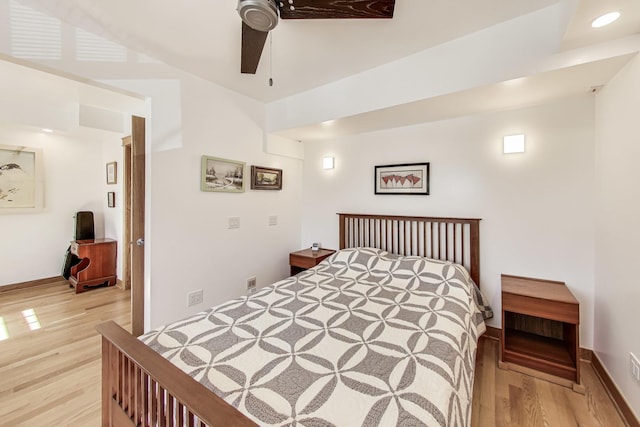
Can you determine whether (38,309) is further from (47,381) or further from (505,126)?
(505,126)

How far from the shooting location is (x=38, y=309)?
309 cm

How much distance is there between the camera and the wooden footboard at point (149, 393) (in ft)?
2.60

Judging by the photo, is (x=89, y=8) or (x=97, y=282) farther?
(x=97, y=282)

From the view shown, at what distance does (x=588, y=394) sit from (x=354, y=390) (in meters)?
1.95

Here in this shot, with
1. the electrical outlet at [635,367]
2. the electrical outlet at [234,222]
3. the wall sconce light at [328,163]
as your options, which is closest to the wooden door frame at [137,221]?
the electrical outlet at [234,222]

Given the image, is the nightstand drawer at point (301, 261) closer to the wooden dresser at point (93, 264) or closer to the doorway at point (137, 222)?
the doorway at point (137, 222)

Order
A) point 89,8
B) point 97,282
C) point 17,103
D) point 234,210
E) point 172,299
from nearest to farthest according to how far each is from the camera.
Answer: point 89,8
point 172,299
point 234,210
point 17,103
point 97,282

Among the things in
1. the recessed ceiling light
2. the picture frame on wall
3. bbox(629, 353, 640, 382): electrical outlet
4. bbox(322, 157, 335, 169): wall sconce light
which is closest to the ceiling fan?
the recessed ceiling light

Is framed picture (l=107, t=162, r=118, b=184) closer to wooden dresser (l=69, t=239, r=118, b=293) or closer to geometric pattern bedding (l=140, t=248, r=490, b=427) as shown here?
wooden dresser (l=69, t=239, r=118, b=293)

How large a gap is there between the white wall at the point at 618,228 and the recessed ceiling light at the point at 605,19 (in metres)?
0.38

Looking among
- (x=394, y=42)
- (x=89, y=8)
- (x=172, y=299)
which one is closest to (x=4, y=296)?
(x=172, y=299)

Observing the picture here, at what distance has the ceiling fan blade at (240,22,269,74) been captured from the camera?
153 centimetres

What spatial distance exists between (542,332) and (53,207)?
6.26 metres

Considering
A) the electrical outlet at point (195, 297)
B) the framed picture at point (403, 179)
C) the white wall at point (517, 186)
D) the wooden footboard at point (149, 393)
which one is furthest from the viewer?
the framed picture at point (403, 179)
